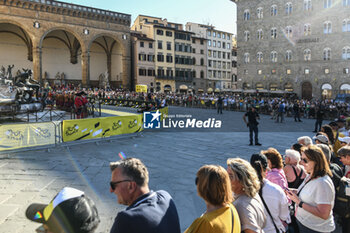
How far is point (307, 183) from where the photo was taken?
3014 mm

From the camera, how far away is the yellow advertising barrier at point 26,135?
27.2 feet

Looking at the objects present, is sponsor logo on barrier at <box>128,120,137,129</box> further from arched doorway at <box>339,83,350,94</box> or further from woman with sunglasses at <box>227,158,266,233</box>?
arched doorway at <box>339,83,350,94</box>

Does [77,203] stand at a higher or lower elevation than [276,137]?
higher

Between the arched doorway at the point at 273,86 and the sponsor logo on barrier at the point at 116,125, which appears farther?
the arched doorway at the point at 273,86

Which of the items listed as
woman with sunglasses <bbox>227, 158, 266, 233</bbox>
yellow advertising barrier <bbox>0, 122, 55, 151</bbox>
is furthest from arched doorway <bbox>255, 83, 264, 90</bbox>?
woman with sunglasses <bbox>227, 158, 266, 233</bbox>

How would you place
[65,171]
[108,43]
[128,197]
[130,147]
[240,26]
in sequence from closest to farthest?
[128,197]
[65,171]
[130,147]
[240,26]
[108,43]

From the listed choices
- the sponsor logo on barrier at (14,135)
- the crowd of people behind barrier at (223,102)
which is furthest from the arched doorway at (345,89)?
the sponsor logo on barrier at (14,135)

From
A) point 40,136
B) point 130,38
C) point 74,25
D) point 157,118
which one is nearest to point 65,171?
point 40,136

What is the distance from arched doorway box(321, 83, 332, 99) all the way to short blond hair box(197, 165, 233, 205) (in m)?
43.8

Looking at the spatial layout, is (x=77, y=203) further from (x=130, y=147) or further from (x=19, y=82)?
(x=19, y=82)

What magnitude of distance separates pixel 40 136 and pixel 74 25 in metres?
37.0

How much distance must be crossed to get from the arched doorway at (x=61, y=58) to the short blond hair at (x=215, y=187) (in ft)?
150

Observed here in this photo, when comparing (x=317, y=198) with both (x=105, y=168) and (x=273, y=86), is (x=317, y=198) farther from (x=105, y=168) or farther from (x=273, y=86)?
(x=273, y=86)

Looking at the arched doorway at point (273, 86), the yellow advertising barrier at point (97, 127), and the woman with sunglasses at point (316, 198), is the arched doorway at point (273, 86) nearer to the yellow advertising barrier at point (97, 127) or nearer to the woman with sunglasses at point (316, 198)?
the yellow advertising barrier at point (97, 127)
